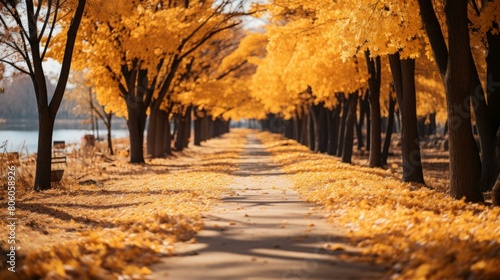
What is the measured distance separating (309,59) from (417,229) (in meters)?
16.3

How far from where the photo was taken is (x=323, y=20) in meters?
18.2

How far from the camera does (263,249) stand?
737 cm

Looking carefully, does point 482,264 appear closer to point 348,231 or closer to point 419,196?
point 348,231

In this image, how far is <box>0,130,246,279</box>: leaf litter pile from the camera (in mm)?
6211

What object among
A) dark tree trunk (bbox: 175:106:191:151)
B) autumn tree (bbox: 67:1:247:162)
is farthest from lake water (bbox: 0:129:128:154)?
dark tree trunk (bbox: 175:106:191:151)

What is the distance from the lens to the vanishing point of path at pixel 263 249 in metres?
6.22

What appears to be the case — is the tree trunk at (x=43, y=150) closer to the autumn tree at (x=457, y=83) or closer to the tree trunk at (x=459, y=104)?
the autumn tree at (x=457, y=83)

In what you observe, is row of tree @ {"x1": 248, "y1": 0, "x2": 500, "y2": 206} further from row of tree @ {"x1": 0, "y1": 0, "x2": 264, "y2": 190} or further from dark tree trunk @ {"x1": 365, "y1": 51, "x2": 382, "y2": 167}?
row of tree @ {"x1": 0, "y1": 0, "x2": 264, "y2": 190}

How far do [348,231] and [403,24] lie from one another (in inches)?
289

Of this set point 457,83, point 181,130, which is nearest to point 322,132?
point 181,130

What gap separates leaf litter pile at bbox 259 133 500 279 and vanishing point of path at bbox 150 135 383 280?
354 millimetres

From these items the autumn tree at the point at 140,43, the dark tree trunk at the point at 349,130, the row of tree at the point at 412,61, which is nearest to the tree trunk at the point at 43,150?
the autumn tree at the point at 140,43

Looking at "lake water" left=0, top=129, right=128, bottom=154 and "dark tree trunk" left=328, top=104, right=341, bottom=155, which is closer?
"lake water" left=0, top=129, right=128, bottom=154

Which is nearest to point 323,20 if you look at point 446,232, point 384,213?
point 384,213
